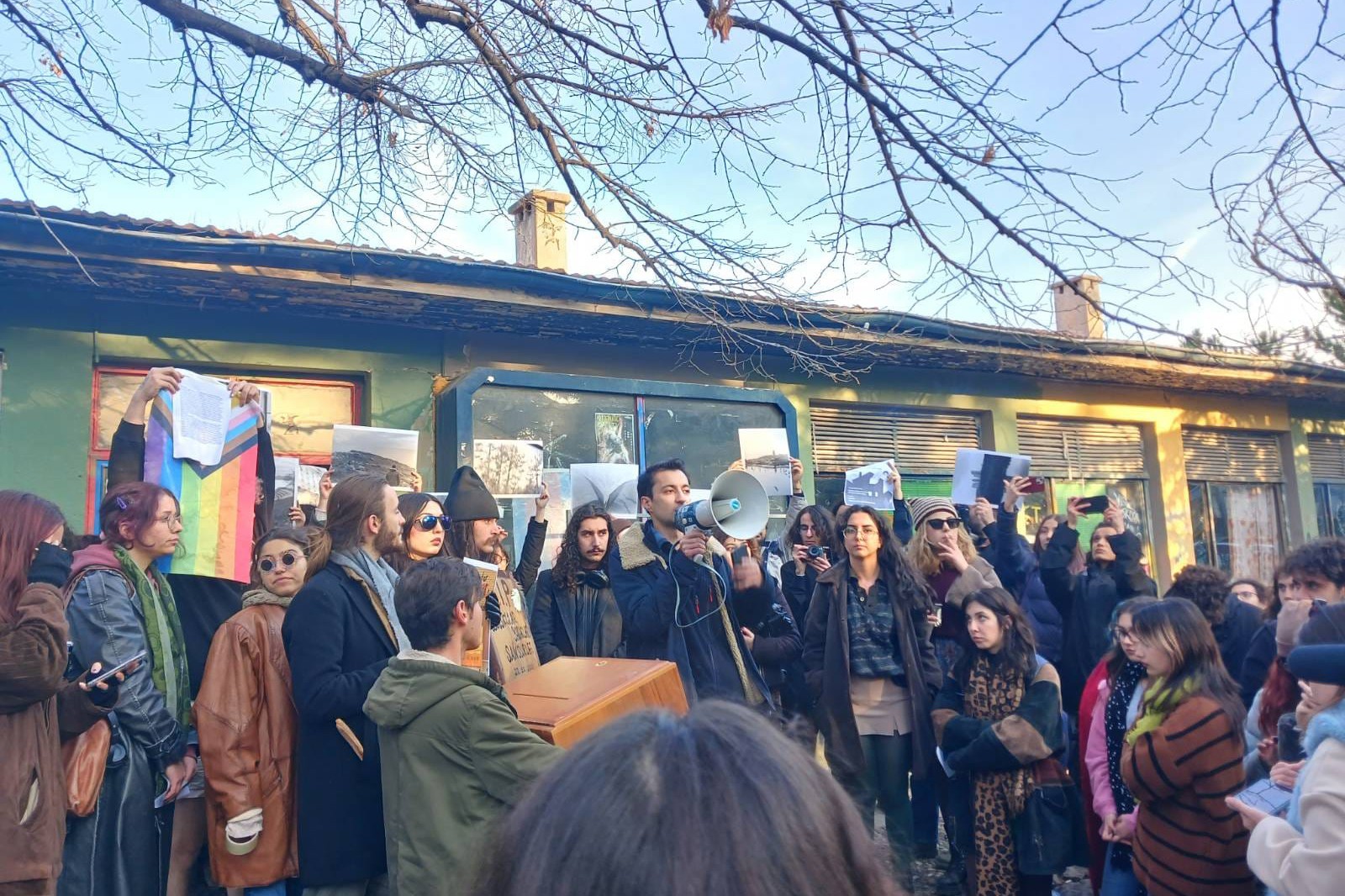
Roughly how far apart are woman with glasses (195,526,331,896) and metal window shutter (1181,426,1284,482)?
10.3 meters

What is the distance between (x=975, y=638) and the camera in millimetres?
4352

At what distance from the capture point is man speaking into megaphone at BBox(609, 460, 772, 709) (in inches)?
157

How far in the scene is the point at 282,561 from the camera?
3.67 metres

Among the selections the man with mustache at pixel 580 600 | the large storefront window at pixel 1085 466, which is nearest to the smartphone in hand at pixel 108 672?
the man with mustache at pixel 580 600

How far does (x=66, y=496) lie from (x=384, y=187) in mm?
2790

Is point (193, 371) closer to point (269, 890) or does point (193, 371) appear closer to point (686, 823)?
point (269, 890)

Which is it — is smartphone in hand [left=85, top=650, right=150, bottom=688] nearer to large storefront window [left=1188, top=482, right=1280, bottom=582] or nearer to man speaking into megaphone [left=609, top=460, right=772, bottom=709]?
man speaking into megaphone [left=609, top=460, right=772, bottom=709]

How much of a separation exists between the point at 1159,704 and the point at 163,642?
3.56m

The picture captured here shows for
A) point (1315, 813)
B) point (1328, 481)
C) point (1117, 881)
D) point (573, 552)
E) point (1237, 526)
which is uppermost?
point (1328, 481)

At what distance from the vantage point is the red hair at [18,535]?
3.02 metres

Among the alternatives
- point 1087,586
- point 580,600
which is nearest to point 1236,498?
point 1087,586

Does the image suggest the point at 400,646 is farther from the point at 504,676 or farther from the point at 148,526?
the point at 148,526

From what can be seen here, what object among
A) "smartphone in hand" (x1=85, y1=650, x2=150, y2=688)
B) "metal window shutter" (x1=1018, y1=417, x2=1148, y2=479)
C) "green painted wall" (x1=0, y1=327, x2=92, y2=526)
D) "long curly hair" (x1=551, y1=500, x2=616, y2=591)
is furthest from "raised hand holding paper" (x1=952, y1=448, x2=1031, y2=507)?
"green painted wall" (x1=0, y1=327, x2=92, y2=526)

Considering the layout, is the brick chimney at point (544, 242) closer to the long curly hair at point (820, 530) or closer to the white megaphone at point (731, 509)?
the long curly hair at point (820, 530)
